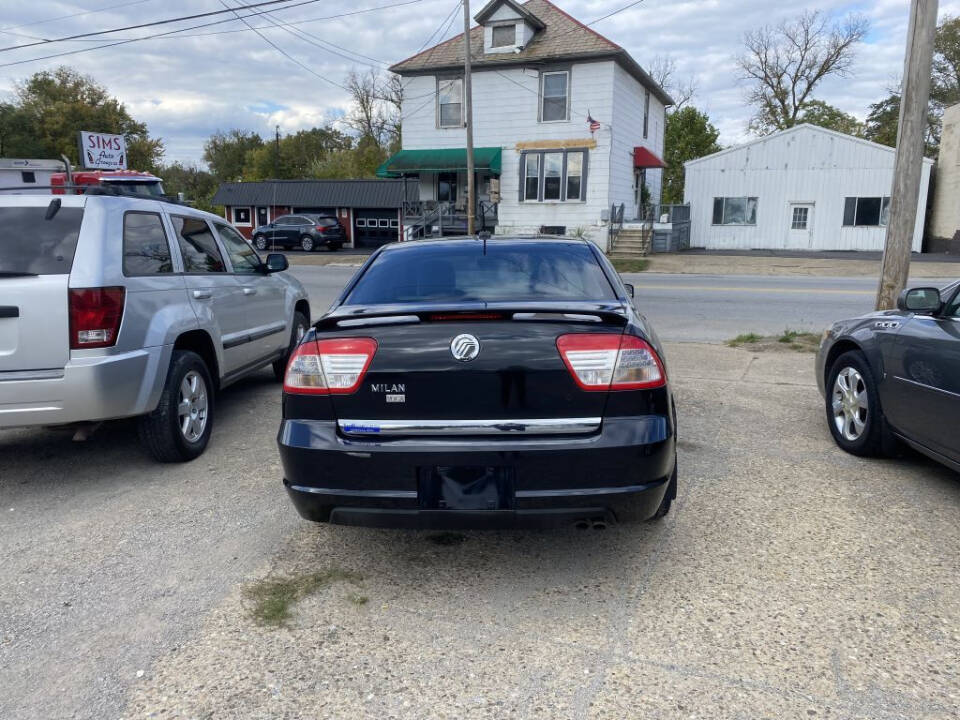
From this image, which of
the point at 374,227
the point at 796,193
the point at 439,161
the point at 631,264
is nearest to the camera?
the point at 631,264

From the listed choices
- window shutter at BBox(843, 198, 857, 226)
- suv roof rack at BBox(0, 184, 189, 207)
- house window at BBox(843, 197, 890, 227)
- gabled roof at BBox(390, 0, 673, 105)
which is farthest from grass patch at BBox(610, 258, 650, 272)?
suv roof rack at BBox(0, 184, 189, 207)

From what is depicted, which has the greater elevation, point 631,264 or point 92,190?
point 92,190

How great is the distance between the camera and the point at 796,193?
3050 cm

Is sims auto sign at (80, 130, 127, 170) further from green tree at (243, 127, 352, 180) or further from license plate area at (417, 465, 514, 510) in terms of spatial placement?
green tree at (243, 127, 352, 180)

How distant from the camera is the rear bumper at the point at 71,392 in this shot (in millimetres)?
4215

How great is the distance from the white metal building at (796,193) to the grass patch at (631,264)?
7924 millimetres

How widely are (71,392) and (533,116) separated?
84.1 ft

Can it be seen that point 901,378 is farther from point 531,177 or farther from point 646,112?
point 646,112

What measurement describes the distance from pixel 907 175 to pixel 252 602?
7.85m

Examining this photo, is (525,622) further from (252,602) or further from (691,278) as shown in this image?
(691,278)

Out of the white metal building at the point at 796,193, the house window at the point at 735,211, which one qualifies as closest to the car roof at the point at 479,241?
the white metal building at the point at 796,193

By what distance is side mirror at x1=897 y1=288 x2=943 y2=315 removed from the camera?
4441mm

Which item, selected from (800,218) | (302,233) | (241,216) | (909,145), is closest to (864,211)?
(800,218)

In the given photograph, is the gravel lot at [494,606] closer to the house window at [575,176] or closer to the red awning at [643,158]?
the house window at [575,176]
